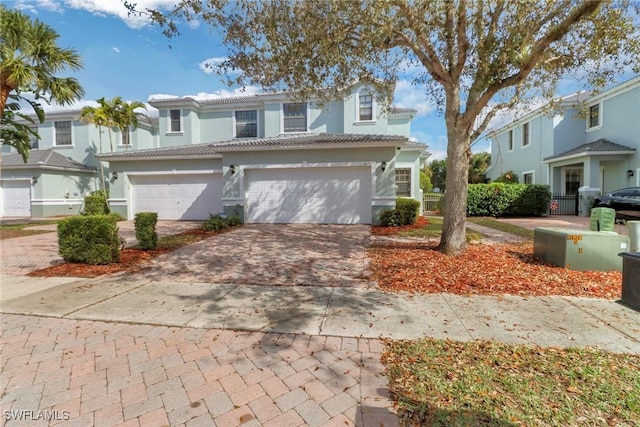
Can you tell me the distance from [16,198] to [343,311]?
24.4m

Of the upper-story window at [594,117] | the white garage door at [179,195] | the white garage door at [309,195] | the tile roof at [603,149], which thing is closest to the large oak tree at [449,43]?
the white garage door at [309,195]

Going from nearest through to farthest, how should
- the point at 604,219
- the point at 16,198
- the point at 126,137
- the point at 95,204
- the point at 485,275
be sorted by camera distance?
the point at 485,275 < the point at 604,219 < the point at 95,204 < the point at 16,198 < the point at 126,137

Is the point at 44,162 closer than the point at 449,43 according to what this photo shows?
No

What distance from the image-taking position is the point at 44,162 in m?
17.7

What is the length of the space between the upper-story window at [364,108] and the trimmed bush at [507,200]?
Answer: 273 inches

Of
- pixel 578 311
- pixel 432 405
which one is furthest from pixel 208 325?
pixel 578 311

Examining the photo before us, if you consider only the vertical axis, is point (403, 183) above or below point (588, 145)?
below

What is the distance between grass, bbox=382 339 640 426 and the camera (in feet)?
7.04

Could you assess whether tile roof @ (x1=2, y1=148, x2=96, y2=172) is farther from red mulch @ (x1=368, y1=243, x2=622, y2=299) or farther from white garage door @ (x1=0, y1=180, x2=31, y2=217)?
red mulch @ (x1=368, y1=243, x2=622, y2=299)

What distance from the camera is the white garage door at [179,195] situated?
580 inches

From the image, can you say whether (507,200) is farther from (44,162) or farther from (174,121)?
(44,162)

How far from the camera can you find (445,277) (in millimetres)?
5340

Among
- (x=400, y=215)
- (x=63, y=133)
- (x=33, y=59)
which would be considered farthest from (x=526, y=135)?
(x=63, y=133)

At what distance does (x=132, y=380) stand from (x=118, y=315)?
66.2 inches
